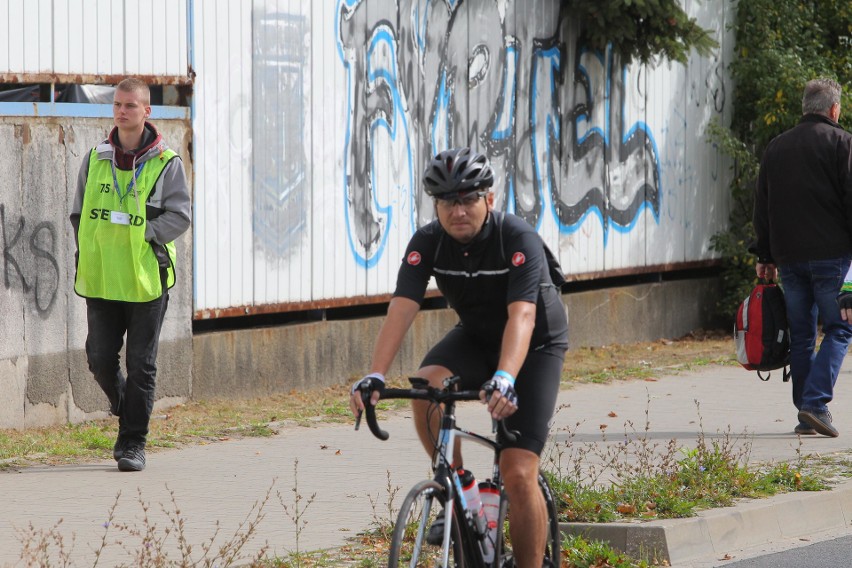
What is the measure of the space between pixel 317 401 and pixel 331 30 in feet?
9.26

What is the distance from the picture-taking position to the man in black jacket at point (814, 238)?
904cm

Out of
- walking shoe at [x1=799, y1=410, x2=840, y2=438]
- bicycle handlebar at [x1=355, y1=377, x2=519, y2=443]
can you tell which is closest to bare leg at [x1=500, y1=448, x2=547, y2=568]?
bicycle handlebar at [x1=355, y1=377, x2=519, y2=443]

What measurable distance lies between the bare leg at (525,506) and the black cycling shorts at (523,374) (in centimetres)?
5

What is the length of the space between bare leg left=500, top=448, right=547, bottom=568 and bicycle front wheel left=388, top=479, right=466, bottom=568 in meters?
0.31

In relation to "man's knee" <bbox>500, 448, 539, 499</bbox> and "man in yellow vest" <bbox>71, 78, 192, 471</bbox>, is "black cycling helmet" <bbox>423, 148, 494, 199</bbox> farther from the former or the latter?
"man in yellow vest" <bbox>71, 78, 192, 471</bbox>

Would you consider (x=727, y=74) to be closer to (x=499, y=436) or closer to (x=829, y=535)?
(x=829, y=535)

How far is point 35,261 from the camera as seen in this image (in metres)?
9.10

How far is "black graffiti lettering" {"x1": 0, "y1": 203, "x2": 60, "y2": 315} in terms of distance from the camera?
893 centimetres

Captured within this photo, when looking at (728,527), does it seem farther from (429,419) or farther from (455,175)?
(455,175)

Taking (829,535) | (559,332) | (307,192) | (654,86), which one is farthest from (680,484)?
(654,86)

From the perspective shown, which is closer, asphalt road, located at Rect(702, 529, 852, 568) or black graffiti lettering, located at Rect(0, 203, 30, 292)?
asphalt road, located at Rect(702, 529, 852, 568)

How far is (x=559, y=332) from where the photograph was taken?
208 inches

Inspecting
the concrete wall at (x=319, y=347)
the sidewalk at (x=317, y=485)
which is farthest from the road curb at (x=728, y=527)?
the concrete wall at (x=319, y=347)

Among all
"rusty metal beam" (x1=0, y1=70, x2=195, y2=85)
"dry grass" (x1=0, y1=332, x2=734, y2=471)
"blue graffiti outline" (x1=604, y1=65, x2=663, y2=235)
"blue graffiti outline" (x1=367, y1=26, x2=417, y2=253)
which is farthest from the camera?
"blue graffiti outline" (x1=604, y1=65, x2=663, y2=235)
